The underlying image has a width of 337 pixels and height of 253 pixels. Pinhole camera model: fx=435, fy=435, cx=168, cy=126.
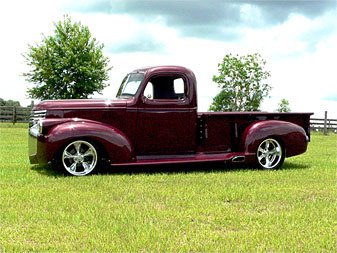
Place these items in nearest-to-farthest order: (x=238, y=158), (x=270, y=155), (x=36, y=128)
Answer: (x=36, y=128), (x=238, y=158), (x=270, y=155)

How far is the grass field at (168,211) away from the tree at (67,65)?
90.5 feet

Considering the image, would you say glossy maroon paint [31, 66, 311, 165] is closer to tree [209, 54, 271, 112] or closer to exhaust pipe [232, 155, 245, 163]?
exhaust pipe [232, 155, 245, 163]

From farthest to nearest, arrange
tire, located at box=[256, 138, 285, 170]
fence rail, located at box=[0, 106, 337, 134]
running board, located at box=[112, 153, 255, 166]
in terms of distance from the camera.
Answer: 1. fence rail, located at box=[0, 106, 337, 134]
2. tire, located at box=[256, 138, 285, 170]
3. running board, located at box=[112, 153, 255, 166]

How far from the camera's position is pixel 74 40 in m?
36.9

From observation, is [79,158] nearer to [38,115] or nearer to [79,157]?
[79,157]

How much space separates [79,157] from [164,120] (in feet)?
5.96

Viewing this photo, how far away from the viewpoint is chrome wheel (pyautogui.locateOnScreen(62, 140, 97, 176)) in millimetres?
8098

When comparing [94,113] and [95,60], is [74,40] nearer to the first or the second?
[95,60]

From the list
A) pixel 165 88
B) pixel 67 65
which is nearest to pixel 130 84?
pixel 165 88

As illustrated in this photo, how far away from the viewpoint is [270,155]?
9.59 m

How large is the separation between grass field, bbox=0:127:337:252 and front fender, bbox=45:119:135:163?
0.42 meters

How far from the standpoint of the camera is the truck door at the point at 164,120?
28.2ft

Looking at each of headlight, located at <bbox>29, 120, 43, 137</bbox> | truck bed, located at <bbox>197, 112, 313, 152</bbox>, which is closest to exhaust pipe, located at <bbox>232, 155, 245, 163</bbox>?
truck bed, located at <bbox>197, 112, 313, 152</bbox>

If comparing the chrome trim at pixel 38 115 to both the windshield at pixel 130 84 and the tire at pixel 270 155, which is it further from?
the tire at pixel 270 155
